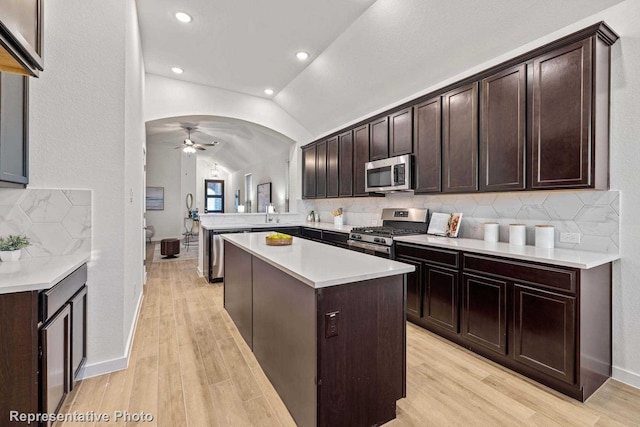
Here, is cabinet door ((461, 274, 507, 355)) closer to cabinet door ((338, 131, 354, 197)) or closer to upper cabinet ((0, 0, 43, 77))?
cabinet door ((338, 131, 354, 197))

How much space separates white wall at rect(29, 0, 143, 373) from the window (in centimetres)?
1078

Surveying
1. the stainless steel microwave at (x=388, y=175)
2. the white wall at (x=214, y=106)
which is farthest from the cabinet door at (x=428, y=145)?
the white wall at (x=214, y=106)

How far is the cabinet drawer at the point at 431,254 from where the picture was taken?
8.61ft

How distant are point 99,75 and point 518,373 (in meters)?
3.86

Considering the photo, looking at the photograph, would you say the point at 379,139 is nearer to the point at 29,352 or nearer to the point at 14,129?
the point at 14,129

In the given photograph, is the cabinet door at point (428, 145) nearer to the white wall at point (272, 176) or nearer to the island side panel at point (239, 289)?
the island side panel at point (239, 289)

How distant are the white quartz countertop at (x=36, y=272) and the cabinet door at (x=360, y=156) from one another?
132 inches

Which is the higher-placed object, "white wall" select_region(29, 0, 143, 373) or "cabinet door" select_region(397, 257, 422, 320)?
"white wall" select_region(29, 0, 143, 373)

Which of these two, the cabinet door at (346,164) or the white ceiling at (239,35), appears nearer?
the white ceiling at (239,35)

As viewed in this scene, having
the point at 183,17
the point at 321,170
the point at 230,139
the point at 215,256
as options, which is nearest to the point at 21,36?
the point at 183,17

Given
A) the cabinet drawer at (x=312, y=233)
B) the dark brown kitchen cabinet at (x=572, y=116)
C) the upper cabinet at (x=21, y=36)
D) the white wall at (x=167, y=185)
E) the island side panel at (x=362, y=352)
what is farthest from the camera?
the white wall at (x=167, y=185)

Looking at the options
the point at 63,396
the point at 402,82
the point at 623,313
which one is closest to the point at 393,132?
the point at 402,82

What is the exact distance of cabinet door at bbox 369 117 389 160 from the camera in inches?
153

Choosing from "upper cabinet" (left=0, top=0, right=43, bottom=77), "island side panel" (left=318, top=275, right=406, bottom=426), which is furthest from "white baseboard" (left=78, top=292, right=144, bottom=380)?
"upper cabinet" (left=0, top=0, right=43, bottom=77)
